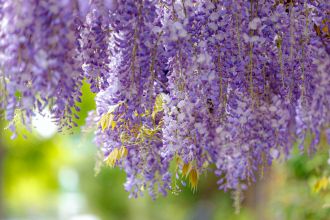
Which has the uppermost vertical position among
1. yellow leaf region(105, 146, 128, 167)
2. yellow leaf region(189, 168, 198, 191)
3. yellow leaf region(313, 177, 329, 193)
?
yellow leaf region(313, 177, 329, 193)

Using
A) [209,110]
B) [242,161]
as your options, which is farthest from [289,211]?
[209,110]

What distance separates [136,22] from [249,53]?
59cm

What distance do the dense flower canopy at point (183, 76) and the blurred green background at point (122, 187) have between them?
1.56 metres

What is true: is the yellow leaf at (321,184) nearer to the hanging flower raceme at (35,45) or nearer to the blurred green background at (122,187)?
the blurred green background at (122,187)

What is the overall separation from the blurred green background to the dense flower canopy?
156cm

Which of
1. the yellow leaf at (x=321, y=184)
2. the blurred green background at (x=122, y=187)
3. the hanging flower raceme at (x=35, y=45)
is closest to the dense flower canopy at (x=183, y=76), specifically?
the hanging flower raceme at (x=35, y=45)

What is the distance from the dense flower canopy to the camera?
2.42m

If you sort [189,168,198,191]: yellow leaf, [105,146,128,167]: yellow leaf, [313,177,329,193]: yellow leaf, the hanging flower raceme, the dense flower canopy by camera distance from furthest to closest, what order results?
1. [313,177,329,193]: yellow leaf
2. [105,146,128,167]: yellow leaf
3. [189,168,198,191]: yellow leaf
4. the dense flower canopy
5. the hanging flower raceme

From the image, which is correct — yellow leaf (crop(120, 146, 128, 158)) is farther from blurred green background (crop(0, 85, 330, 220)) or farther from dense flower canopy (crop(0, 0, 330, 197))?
blurred green background (crop(0, 85, 330, 220))

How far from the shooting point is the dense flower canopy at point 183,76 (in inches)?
95.4

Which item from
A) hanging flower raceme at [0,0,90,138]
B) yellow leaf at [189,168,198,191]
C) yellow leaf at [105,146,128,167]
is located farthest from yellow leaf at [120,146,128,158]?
hanging flower raceme at [0,0,90,138]

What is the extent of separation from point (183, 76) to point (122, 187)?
9.34m

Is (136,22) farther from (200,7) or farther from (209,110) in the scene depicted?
(209,110)

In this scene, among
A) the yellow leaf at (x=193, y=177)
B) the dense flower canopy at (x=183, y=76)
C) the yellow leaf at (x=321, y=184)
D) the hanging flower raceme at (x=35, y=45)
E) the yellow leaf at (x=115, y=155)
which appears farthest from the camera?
the yellow leaf at (x=321, y=184)
